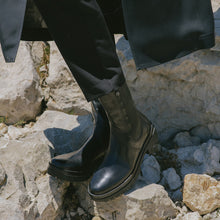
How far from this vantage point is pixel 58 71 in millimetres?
2928

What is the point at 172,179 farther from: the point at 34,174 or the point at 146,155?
the point at 34,174

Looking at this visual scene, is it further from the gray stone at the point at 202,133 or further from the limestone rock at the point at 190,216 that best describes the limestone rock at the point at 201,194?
the gray stone at the point at 202,133

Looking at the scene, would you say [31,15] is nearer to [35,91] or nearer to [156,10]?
[156,10]

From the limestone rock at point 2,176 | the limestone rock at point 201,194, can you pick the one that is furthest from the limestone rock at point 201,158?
the limestone rock at point 2,176

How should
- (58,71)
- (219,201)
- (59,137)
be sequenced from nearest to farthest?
1. (219,201)
2. (59,137)
3. (58,71)

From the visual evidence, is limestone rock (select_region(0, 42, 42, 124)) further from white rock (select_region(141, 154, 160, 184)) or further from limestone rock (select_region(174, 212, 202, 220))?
limestone rock (select_region(174, 212, 202, 220))

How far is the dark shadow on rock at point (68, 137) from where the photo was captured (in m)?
2.06

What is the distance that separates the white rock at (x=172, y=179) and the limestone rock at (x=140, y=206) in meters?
0.18

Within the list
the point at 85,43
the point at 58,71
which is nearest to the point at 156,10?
the point at 85,43

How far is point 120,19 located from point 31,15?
1.52ft

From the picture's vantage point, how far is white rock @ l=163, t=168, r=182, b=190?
1.97 meters

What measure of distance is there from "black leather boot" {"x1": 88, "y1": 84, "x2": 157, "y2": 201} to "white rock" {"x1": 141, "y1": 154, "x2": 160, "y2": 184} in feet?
0.94

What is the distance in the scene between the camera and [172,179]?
1986mm

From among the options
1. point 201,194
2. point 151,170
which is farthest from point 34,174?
point 201,194
